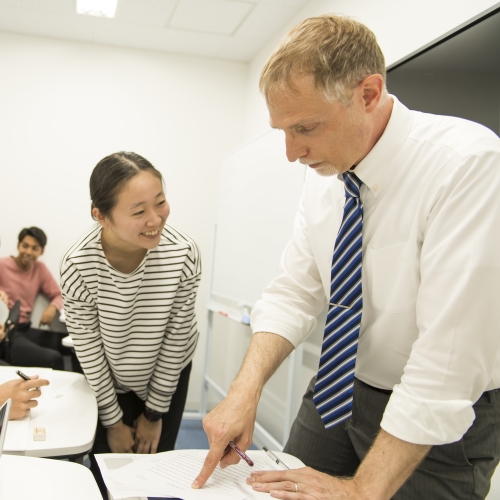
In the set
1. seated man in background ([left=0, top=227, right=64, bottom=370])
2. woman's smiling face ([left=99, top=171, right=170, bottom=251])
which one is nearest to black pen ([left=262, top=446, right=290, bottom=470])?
woman's smiling face ([left=99, top=171, right=170, bottom=251])

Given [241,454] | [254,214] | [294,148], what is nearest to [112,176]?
[294,148]

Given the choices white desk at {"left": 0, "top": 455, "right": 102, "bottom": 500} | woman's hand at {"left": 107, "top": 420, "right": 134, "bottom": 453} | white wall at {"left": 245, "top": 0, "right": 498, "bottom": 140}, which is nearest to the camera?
white desk at {"left": 0, "top": 455, "right": 102, "bottom": 500}

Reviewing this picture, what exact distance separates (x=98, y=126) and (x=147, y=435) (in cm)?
302

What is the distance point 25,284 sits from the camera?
12.5ft

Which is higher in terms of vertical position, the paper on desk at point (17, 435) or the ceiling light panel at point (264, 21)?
the ceiling light panel at point (264, 21)

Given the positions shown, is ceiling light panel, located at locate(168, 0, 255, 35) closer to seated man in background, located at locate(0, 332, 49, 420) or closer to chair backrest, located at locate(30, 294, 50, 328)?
chair backrest, located at locate(30, 294, 50, 328)

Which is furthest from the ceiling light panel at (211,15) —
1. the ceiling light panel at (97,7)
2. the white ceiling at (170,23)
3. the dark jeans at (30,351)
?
the dark jeans at (30,351)

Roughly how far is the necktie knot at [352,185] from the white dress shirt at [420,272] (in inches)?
0.7

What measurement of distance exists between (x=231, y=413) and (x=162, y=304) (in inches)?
28.1

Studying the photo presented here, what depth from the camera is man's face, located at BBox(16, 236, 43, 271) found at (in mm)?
3793

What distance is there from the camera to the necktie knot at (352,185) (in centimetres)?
108

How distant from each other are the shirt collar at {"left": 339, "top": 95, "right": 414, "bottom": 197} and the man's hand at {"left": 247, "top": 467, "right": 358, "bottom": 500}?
0.54 m

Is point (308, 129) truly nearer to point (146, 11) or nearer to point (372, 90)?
point (372, 90)

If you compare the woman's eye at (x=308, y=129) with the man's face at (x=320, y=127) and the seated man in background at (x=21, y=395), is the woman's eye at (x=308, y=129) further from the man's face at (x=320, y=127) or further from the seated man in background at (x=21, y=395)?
the seated man in background at (x=21, y=395)
